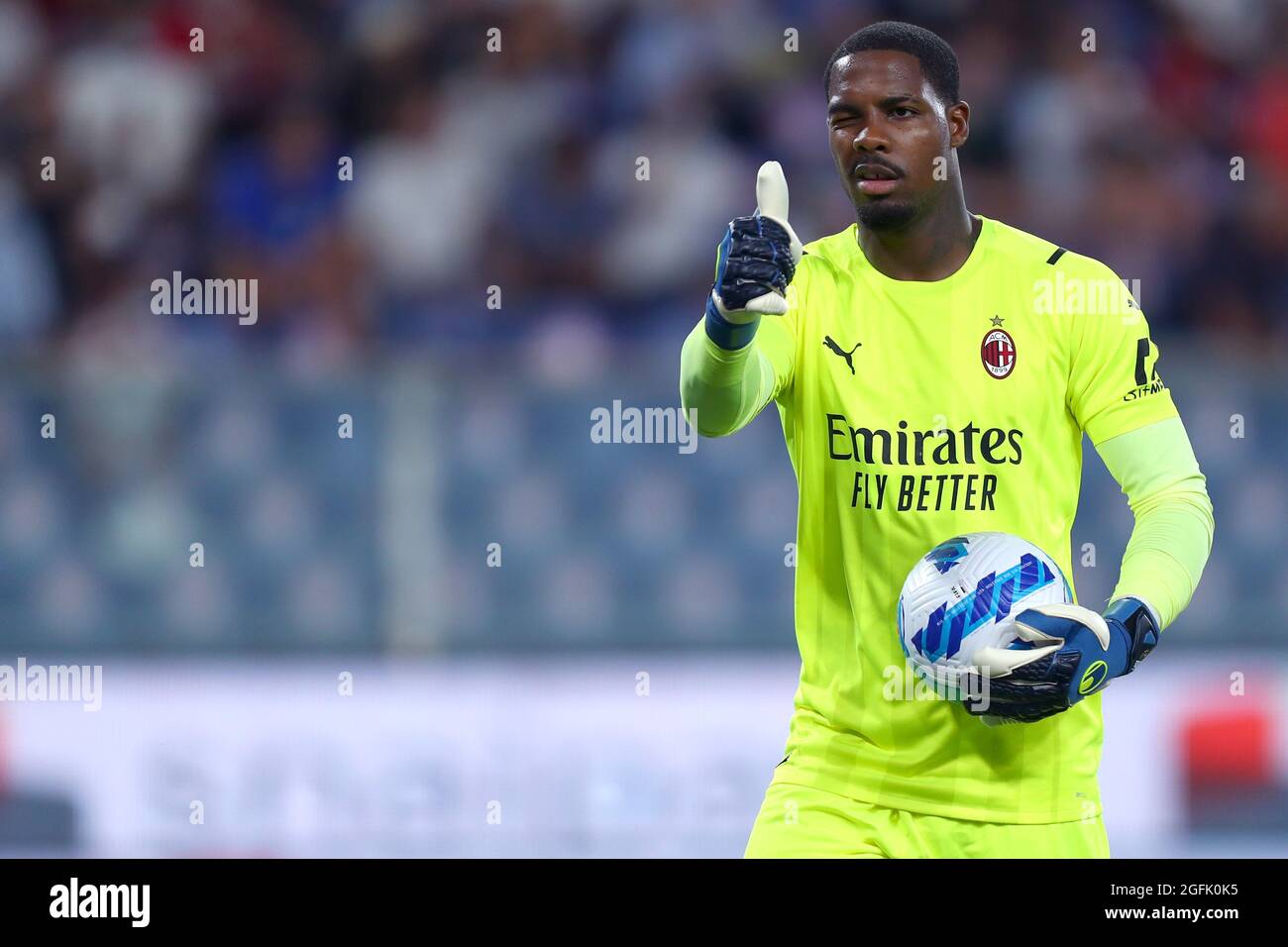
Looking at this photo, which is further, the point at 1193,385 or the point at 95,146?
the point at 95,146

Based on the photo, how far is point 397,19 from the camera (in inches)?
371

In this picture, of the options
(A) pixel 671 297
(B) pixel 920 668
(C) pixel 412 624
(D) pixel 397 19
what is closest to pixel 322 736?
(C) pixel 412 624

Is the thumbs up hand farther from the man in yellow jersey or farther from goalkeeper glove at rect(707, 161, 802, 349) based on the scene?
the man in yellow jersey

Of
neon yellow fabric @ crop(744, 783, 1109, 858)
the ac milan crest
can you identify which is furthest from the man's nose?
neon yellow fabric @ crop(744, 783, 1109, 858)

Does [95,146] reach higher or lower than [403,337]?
higher

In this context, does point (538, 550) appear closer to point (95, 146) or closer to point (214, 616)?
point (214, 616)

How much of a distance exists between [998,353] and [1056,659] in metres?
0.77

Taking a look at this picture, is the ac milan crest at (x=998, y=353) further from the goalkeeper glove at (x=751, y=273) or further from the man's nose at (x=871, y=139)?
the goalkeeper glove at (x=751, y=273)

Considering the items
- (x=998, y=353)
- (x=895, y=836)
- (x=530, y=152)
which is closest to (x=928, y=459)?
(x=998, y=353)

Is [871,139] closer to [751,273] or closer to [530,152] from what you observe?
[751,273]

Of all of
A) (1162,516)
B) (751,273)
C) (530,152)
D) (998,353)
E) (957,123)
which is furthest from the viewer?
(530,152)

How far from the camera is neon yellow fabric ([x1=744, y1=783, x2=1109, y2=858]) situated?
161 inches

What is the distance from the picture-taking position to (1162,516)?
4.07 m

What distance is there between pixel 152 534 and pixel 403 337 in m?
1.68
